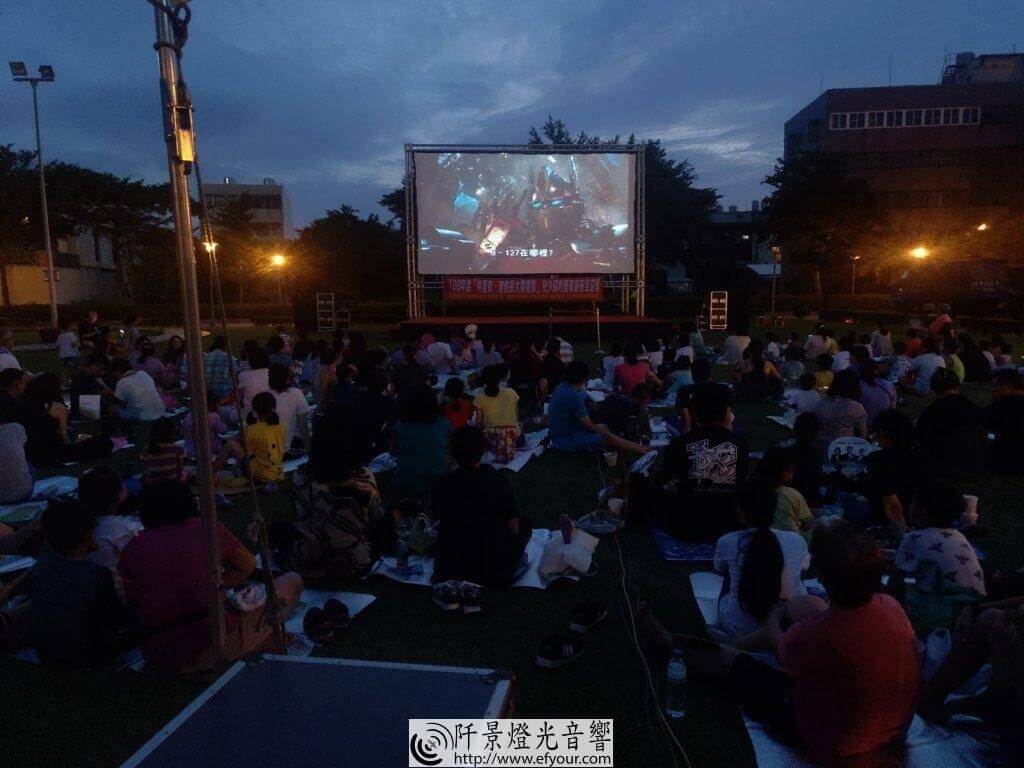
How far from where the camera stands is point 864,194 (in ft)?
123

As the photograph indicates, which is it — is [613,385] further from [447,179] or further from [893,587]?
[447,179]

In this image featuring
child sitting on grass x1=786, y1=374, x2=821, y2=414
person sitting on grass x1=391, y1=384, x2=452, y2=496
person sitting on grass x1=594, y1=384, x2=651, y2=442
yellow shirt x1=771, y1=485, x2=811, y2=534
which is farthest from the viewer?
child sitting on grass x1=786, y1=374, x2=821, y2=414

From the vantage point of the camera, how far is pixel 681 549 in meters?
5.09

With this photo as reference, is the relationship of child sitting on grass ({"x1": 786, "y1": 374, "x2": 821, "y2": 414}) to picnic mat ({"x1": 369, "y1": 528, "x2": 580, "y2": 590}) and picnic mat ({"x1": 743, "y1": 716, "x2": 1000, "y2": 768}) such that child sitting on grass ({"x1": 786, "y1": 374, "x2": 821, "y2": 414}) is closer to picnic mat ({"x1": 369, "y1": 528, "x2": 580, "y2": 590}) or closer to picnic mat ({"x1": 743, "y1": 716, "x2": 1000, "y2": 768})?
picnic mat ({"x1": 369, "y1": 528, "x2": 580, "y2": 590})

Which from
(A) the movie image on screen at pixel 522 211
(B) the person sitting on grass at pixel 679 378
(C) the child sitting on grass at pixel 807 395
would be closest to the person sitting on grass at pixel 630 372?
(B) the person sitting on grass at pixel 679 378

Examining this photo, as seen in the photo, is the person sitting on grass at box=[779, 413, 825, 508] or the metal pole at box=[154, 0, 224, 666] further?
the person sitting on grass at box=[779, 413, 825, 508]

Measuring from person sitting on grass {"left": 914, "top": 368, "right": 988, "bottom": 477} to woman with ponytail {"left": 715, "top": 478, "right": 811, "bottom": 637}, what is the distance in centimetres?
401

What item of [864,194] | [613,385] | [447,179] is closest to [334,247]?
[447,179]

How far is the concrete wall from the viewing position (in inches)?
1545

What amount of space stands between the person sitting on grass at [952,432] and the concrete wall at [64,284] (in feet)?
147

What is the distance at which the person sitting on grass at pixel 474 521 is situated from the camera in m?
4.23

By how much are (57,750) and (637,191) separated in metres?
20.5

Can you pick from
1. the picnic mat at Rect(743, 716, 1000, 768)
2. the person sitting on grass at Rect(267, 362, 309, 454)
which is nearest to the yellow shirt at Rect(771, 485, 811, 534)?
the picnic mat at Rect(743, 716, 1000, 768)

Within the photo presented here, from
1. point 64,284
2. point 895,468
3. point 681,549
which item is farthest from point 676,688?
point 64,284
